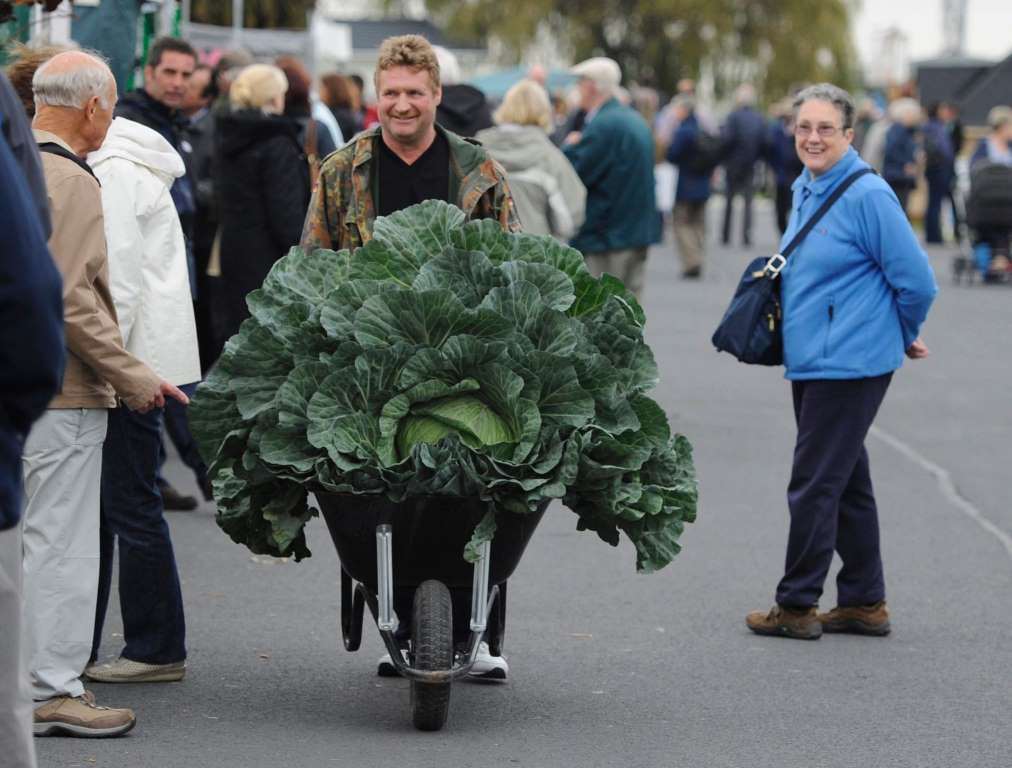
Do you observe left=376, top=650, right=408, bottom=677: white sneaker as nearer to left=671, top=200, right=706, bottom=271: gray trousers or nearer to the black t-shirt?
the black t-shirt

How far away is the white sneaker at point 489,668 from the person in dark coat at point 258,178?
14.5 feet

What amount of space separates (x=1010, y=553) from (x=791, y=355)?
7.47 ft

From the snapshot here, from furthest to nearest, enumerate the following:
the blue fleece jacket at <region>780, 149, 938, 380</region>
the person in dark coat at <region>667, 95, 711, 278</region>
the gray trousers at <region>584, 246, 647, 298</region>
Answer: the person in dark coat at <region>667, 95, 711, 278</region>
the gray trousers at <region>584, 246, 647, 298</region>
the blue fleece jacket at <region>780, 149, 938, 380</region>

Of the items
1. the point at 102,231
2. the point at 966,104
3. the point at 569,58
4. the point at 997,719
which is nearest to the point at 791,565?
the point at 997,719

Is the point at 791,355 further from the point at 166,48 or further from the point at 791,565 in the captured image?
the point at 166,48

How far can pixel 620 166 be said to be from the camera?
12320 mm

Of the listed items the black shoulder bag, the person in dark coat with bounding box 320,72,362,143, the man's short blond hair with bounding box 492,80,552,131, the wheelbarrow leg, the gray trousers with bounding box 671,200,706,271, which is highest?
the man's short blond hair with bounding box 492,80,552,131

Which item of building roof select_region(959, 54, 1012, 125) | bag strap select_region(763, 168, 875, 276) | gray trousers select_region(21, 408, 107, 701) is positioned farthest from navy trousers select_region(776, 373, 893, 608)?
building roof select_region(959, 54, 1012, 125)

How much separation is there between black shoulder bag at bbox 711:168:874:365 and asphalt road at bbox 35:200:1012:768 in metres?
1.03

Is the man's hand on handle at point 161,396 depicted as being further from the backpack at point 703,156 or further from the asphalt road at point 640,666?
the backpack at point 703,156

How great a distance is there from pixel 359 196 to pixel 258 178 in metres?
4.22

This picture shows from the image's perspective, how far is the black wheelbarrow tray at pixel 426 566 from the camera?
5.34 meters

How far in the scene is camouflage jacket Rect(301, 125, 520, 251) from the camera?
20.4 feet

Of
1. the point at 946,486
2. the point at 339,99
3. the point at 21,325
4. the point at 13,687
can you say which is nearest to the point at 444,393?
the point at 13,687
